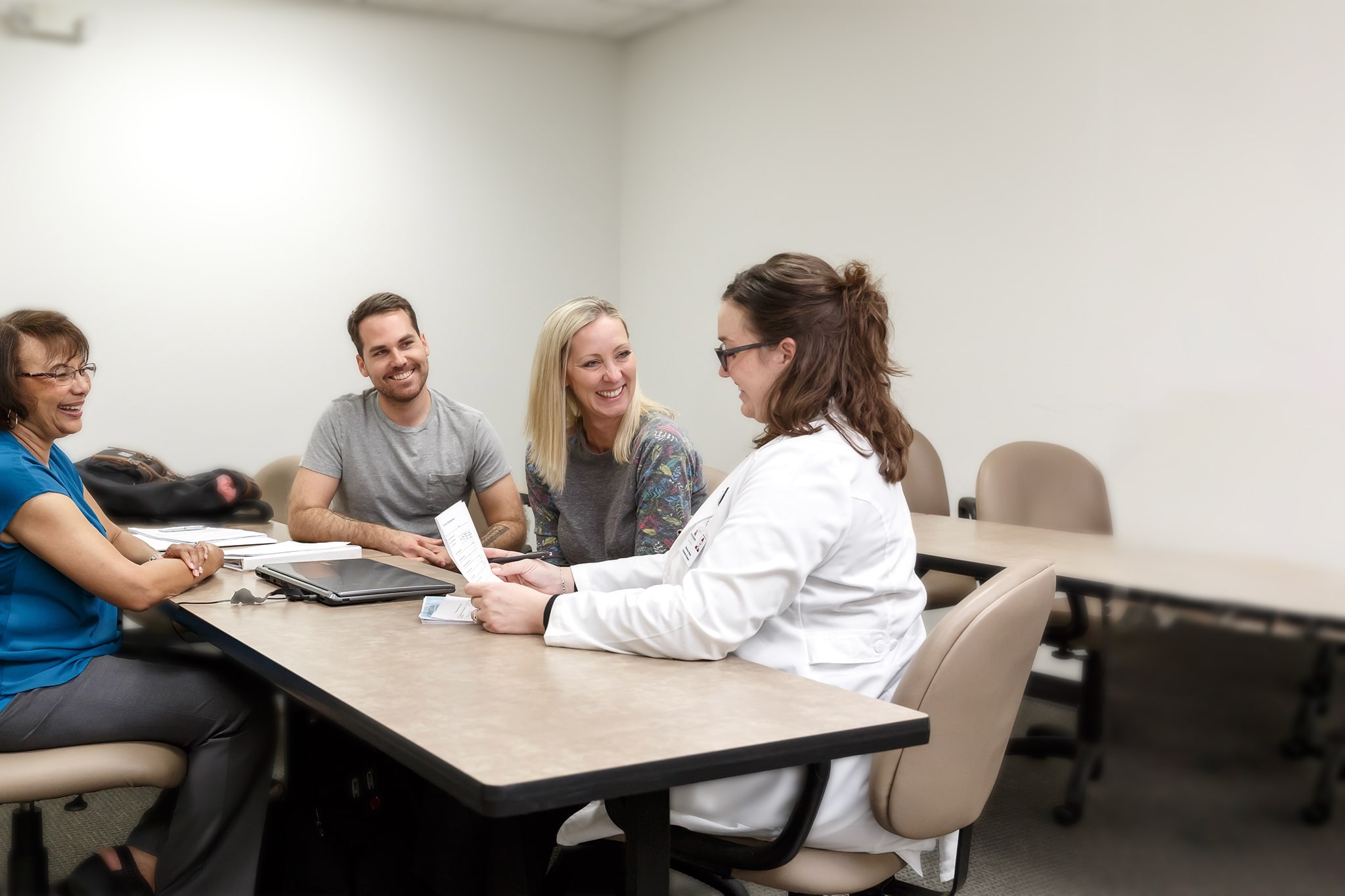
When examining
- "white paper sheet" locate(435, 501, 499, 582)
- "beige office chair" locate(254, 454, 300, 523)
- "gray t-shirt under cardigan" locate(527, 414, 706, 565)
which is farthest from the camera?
"beige office chair" locate(254, 454, 300, 523)

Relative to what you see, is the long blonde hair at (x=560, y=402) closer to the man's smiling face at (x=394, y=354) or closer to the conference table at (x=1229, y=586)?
the man's smiling face at (x=394, y=354)

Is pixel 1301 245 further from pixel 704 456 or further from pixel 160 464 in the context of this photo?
pixel 704 456

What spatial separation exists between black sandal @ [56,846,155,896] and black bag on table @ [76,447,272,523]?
1169 mm

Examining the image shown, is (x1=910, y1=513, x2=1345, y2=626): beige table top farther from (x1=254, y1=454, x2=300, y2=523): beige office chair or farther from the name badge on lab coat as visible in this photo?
(x1=254, y1=454, x2=300, y2=523): beige office chair

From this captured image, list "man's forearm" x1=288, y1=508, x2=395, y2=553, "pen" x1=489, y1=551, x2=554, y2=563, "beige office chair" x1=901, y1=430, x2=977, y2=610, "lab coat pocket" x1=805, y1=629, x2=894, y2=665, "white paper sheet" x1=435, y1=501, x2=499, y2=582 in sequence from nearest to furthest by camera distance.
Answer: "lab coat pocket" x1=805, y1=629, x2=894, y2=665, "white paper sheet" x1=435, y1=501, x2=499, y2=582, "pen" x1=489, y1=551, x2=554, y2=563, "man's forearm" x1=288, y1=508, x2=395, y2=553, "beige office chair" x1=901, y1=430, x2=977, y2=610

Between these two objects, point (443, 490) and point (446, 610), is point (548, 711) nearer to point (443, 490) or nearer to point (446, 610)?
point (446, 610)

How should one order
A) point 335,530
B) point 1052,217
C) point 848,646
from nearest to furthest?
point 848,646, point 335,530, point 1052,217

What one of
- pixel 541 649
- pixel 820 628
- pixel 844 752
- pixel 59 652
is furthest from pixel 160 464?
pixel 844 752

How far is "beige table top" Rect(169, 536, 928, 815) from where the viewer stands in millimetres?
1019

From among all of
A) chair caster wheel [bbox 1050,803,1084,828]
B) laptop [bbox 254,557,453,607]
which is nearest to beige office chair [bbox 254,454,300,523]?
laptop [bbox 254,557,453,607]

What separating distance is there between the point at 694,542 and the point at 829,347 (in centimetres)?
33

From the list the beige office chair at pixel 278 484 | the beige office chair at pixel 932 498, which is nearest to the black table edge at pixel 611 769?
the beige office chair at pixel 932 498

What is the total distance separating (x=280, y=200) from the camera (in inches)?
191

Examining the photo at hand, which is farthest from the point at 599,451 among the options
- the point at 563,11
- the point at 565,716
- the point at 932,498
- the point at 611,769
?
the point at 563,11
